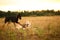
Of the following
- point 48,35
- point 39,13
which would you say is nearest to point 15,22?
point 39,13

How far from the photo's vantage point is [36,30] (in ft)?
4.44

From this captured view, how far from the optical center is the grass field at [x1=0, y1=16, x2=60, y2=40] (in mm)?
1339

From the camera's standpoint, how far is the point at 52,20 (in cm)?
137

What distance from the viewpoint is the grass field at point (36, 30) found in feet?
4.39

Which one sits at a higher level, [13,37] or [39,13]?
[39,13]

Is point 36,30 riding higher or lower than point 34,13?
lower

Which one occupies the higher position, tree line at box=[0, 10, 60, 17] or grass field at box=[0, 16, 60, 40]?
tree line at box=[0, 10, 60, 17]

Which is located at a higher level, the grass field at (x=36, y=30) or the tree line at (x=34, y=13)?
the tree line at (x=34, y=13)
